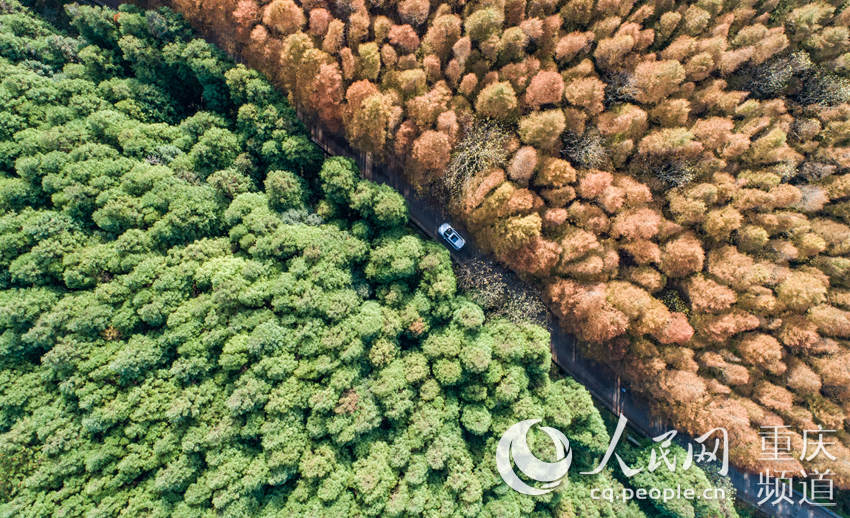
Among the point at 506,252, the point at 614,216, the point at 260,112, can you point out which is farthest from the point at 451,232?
the point at 260,112

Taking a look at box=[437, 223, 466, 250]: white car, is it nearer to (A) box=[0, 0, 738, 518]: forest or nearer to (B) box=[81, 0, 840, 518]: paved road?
(B) box=[81, 0, 840, 518]: paved road

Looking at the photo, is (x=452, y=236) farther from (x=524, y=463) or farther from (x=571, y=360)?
(x=524, y=463)

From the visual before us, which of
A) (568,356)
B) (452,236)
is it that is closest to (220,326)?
(452,236)

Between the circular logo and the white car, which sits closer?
the circular logo

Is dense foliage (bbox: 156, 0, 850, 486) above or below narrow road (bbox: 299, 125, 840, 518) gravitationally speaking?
above

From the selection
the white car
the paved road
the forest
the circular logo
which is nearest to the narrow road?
the paved road

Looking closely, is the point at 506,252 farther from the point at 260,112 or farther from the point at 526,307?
the point at 260,112
